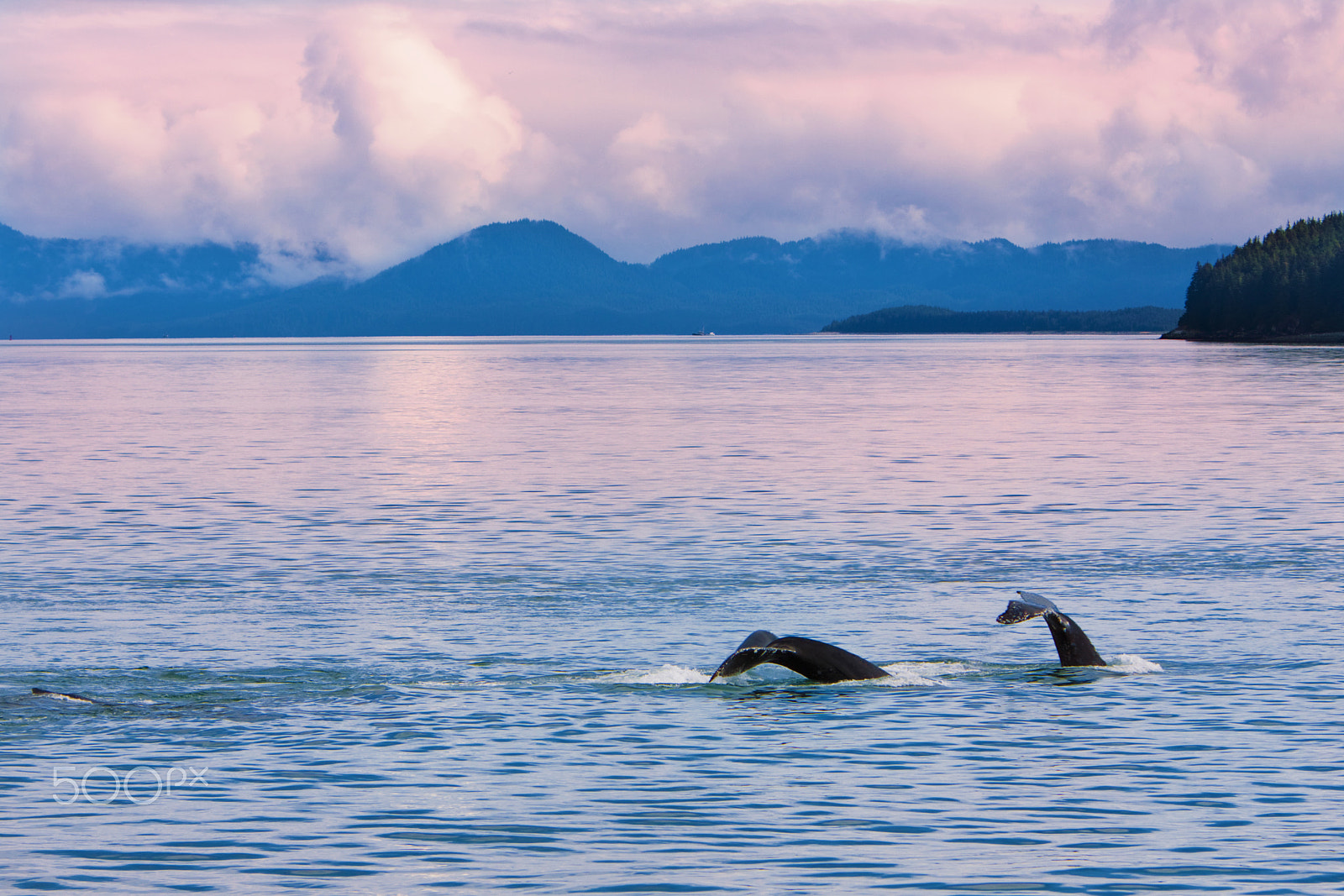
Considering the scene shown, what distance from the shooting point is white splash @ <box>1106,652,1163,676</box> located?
80.3 feet

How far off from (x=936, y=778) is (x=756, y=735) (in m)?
2.75

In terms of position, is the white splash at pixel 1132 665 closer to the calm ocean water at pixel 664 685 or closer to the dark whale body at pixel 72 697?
the calm ocean water at pixel 664 685

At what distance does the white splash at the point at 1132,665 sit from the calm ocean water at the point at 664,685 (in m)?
0.07

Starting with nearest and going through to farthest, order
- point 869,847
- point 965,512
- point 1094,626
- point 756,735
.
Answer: point 869,847 < point 756,735 < point 1094,626 < point 965,512

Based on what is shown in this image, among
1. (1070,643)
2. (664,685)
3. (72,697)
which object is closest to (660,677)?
(664,685)

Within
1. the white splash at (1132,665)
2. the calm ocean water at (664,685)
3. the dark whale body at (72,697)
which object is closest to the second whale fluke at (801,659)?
the calm ocean water at (664,685)

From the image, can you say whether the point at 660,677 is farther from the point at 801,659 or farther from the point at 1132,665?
the point at 1132,665

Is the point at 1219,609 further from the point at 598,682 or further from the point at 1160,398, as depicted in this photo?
the point at 1160,398

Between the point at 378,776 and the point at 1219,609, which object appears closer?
the point at 378,776

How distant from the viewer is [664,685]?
77.8 ft

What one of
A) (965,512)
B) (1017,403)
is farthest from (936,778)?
(1017,403)

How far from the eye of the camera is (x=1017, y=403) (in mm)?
116000

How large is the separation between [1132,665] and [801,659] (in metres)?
5.31

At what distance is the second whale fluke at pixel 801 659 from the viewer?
21.4 metres
